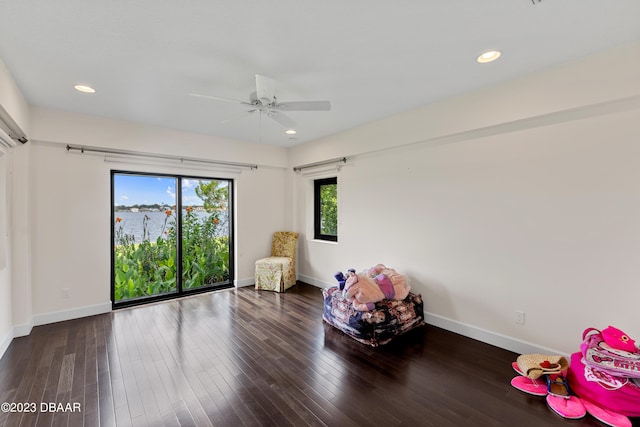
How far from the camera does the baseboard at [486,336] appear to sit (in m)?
2.59

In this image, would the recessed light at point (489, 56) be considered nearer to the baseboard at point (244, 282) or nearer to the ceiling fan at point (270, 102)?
the ceiling fan at point (270, 102)

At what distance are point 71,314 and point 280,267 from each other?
2745 millimetres

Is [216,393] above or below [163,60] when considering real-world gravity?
below

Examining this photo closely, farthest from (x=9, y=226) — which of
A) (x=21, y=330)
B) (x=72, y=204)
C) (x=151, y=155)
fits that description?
(x=151, y=155)

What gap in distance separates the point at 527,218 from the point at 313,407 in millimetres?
2479

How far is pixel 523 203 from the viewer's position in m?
2.65

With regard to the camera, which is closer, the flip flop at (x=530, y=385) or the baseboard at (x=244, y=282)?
the flip flop at (x=530, y=385)

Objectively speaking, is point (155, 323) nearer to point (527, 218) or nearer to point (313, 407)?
point (313, 407)

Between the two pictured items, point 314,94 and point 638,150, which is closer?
point 638,150

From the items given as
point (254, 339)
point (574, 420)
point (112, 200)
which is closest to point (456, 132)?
point (574, 420)

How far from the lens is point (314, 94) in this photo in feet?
9.50

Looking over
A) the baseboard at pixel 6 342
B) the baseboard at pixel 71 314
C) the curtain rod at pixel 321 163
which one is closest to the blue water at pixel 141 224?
the baseboard at pixel 71 314

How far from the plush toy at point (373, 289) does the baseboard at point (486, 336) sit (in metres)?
0.51

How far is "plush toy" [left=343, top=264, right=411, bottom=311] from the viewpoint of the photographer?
119 inches
